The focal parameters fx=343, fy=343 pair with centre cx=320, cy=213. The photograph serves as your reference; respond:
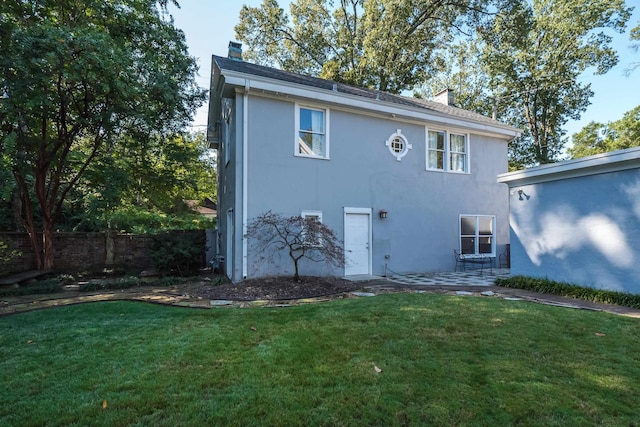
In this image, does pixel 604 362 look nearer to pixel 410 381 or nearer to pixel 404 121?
pixel 410 381

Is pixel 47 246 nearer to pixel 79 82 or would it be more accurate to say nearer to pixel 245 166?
pixel 79 82

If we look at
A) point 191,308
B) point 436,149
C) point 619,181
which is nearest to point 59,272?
point 191,308

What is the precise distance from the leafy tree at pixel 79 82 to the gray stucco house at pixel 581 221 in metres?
10.1

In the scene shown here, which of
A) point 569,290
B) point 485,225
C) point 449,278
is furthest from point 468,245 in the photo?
point 569,290

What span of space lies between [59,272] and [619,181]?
49.3 feet

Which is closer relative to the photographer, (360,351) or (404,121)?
(360,351)

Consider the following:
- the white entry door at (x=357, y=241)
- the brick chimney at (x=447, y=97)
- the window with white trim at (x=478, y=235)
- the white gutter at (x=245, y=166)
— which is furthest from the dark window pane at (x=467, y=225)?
the white gutter at (x=245, y=166)

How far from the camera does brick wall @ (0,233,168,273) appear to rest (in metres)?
11.1

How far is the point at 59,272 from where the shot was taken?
35.6ft

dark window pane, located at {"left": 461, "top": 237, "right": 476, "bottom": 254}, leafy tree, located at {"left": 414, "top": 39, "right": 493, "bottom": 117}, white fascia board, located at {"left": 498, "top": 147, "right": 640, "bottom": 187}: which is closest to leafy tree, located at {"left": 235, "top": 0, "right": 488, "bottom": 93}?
leafy tree, located at {"left": 414, "top": 39, "right": 493, "bottom": 117}

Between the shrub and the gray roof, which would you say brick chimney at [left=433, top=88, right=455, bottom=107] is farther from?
the shrub

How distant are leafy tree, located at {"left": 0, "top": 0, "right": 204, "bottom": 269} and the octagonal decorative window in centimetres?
658

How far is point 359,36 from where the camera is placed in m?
22.9

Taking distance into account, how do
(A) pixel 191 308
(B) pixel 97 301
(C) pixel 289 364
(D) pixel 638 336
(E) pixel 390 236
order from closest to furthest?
(C) pixel 289 364, (D) pixel 638 336, (A) pixel 191 308, (B) pixel 97 301, (E) pixel 390 236
